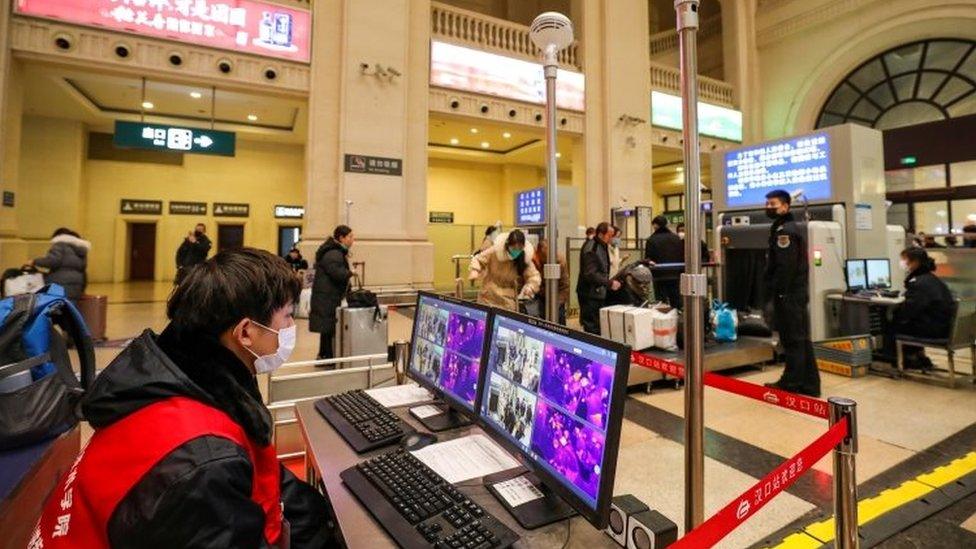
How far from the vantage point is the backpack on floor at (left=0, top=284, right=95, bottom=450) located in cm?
191

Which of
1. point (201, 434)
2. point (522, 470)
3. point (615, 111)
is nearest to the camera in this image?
point (201, 434)

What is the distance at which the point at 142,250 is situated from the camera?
1421 centimetres

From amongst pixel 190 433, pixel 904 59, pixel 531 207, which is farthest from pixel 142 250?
pixel 904 59

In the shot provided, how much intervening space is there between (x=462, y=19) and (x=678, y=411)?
8909 millimetres

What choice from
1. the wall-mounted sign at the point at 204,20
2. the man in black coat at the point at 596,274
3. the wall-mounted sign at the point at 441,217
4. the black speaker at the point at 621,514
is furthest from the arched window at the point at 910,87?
the black speaker at the point at 621,514

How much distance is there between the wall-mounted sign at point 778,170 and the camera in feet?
18.9

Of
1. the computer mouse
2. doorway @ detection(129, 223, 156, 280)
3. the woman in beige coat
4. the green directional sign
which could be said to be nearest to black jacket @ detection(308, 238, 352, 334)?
the woman in beige coat

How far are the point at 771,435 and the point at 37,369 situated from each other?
4106 mm

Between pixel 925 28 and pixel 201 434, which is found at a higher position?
pixel 925 28

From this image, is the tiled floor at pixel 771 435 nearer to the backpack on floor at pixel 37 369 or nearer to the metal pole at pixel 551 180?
the metal pole at pixel 551 180

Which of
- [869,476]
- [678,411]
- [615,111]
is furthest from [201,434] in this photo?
[615,111]

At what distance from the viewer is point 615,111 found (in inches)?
428

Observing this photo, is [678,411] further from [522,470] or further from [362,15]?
[362,15]

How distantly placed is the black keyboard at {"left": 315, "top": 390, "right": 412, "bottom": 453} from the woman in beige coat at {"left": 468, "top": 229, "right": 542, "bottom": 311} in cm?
268
